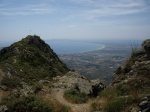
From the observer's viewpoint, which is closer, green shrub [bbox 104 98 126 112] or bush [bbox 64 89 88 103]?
green shrub [bbox 104 98 126 112]

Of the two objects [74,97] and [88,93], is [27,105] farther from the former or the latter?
[88,93]

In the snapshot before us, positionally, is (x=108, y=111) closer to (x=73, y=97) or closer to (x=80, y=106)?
(x=80, y=106)

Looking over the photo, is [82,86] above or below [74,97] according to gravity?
below

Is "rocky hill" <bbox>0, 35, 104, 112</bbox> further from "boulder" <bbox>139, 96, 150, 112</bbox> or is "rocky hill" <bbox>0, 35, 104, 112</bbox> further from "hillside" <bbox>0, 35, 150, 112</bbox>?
"boulder" <bbox>139, 96, 150, 112</bbox>

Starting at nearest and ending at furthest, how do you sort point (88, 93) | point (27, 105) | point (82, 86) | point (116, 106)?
1. point (116, 106)
2. point (27, 105)
3. point (88, 93)
4. point (82, 86)

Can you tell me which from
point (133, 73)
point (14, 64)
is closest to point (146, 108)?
point (133, 73)

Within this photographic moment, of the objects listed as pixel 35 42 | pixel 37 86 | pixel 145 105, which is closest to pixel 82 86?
pixel 37 86

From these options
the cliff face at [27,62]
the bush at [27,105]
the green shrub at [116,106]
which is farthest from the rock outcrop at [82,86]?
the bush at [27,105]

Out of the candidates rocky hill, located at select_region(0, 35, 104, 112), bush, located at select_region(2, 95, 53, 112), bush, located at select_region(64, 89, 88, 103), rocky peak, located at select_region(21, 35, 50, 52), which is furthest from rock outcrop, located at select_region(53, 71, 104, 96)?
rocky peak, located at select_region(21, 35, 50, 52)

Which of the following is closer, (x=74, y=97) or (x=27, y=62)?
(x=74, y=97)

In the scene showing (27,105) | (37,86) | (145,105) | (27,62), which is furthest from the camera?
(27,62)

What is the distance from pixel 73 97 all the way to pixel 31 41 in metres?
38.0

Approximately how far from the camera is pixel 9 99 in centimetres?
1434

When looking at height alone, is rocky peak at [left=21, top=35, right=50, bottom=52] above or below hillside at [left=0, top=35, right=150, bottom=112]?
above
